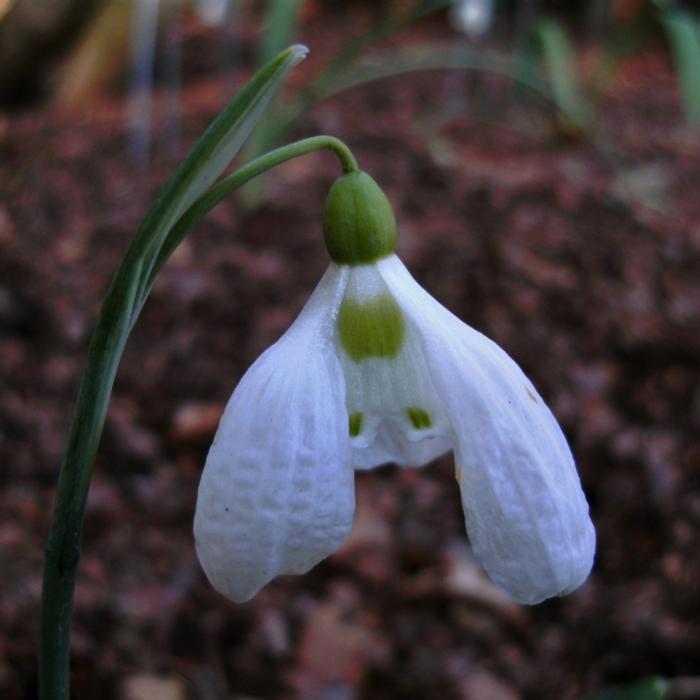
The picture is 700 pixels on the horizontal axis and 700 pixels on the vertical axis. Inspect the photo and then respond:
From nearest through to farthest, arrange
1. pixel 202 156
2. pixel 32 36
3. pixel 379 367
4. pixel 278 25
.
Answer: pixel 202 156
pixel 379 367
pixel 278 25
pixel 32 36

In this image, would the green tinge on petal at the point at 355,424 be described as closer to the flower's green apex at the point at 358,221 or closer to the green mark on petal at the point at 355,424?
the green mark on petal at the point at 355,424

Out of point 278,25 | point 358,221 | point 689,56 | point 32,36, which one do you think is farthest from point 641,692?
point 32,36

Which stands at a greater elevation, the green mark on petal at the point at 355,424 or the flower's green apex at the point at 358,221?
the flower's green apex at the point at 358,221

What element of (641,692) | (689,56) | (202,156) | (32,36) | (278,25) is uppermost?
(32,36)

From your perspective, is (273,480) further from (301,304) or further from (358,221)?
(301,304)

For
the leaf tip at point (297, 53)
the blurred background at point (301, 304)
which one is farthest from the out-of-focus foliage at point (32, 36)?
the leaf tip at point (297, 53)

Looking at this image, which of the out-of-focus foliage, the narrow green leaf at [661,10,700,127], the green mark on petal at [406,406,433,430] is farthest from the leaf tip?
the out-of-focus foliage
